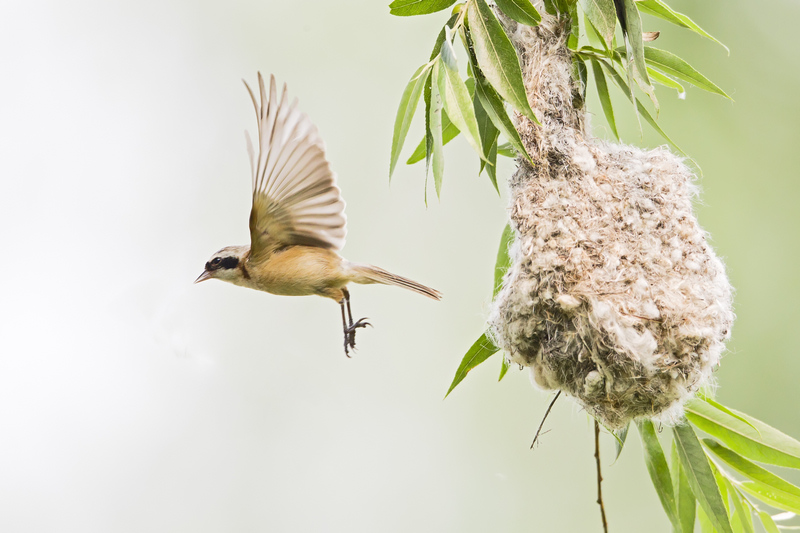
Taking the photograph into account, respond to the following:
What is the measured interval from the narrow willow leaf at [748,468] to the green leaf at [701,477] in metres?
0.14

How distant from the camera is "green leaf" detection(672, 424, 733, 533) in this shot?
152 centimetres

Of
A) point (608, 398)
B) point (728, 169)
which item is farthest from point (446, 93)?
point (728, 169)

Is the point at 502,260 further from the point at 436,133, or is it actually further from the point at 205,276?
the point at 205,276

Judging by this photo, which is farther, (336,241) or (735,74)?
(735,74)

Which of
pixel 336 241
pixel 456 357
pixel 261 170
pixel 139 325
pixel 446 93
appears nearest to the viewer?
pixel 446 93

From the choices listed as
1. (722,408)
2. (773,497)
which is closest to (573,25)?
(722,408)

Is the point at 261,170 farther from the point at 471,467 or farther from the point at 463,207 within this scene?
the point at 471,467

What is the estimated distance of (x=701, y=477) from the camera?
1561 mm

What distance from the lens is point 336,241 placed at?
5.46ft

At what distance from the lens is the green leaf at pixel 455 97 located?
3.98ft

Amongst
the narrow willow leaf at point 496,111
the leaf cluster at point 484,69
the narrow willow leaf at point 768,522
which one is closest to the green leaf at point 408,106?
the leaf cluster at point 484,69

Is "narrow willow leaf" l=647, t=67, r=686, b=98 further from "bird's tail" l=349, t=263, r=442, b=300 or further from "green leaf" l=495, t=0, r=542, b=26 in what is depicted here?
"bird's tail" l=349, t=263, r=442, b=300

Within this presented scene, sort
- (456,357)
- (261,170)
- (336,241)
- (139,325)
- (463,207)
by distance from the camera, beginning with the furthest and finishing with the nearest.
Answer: (463,207)
(456,357)
(139,325)
(336,241)
(261,170)

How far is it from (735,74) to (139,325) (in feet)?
13.6
